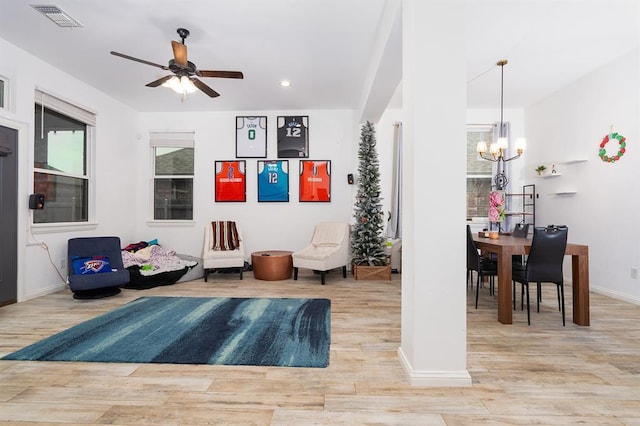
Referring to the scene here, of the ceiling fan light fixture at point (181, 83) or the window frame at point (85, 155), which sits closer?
the ceiling fan light fixture at point (181, 83)

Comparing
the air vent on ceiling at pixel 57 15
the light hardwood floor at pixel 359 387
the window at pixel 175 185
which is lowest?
the light hardwood floor at pixel 359 387

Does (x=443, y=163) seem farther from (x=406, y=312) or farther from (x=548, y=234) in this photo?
(x=548, y=234)

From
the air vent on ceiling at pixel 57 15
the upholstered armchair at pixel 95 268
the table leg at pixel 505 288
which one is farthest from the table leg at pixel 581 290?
the air vent on ceiling at pixel 57 15

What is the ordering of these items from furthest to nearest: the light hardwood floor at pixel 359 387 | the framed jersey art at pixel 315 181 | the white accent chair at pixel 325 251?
1. the framed jersey art at pixel 315 181
2. the white accent chair at pixel 325 251
3. the light hardwood floor at pixel 359 387

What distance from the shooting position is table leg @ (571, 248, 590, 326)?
288 centimetres

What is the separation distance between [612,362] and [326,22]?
363cm

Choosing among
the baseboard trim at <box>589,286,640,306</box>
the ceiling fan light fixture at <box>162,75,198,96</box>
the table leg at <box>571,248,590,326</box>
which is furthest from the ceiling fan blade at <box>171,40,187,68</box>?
the baseboard trim at <box>589,286,640,306</box>

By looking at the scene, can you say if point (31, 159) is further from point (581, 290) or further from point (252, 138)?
point (581, 290)

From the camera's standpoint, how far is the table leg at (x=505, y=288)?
2.91 metres

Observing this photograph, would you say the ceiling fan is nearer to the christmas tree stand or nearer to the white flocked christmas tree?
the white flocked christmas tree

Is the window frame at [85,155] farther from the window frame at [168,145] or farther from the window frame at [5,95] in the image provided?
the window frame at [168,145]

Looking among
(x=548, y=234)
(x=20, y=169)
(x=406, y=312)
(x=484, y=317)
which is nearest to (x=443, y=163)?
(x=406, y=312)

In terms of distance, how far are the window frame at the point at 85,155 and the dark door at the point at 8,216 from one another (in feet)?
0.77

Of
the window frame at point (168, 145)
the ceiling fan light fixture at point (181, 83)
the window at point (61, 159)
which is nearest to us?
the ceiling fan light fixture at point (181, 83)
